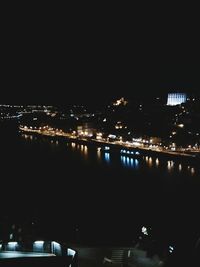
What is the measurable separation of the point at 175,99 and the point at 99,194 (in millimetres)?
12023

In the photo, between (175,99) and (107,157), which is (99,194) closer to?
(107,157)

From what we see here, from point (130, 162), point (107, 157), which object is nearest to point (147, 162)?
point (130, 162)

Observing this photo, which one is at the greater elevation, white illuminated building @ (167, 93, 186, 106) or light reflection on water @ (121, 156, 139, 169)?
white illuminated building @ (167, 93, 186, 106)

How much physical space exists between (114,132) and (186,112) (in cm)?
330

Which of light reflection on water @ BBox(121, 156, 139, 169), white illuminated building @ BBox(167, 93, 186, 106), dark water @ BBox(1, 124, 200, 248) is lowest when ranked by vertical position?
dark water @ BBox(1, 124, 200, 248)

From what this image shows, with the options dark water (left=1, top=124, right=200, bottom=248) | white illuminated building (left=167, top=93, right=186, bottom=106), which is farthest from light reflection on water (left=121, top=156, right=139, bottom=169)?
white illuminated building (left=167, top=93, right=186, bottom=106)

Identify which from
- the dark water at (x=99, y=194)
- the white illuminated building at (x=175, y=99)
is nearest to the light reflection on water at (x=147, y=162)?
the dark water at (x=99, y=194)

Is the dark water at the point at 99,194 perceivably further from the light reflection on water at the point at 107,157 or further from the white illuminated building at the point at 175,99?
the white illuminated building at the point at 175,99

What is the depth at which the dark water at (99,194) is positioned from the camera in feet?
15.1

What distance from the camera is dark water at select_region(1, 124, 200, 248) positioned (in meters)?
4.61

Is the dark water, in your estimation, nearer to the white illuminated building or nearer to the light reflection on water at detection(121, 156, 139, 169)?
the light reflection on water at detection(121, 156, 139, 169)

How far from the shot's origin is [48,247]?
2.02 m

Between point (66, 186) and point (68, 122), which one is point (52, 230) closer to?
point (66, 186)

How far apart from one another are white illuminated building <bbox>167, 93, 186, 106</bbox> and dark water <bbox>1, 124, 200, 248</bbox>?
24.0 ft
